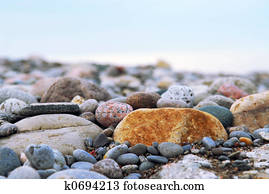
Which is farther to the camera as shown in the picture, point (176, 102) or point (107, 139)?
point (176, 102)

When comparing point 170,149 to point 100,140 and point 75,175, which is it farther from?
point 75,175

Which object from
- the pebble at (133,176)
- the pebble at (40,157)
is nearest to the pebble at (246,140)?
the pebble at (133,176)

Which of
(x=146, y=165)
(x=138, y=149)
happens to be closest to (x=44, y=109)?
(x=138, y=149)

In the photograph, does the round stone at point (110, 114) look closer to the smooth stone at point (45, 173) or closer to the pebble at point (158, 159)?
the pebble at point (158, 159)

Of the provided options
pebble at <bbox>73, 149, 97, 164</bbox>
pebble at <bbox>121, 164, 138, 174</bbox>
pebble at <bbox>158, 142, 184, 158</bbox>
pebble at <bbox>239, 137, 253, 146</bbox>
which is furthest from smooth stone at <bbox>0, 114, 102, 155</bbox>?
pebble at <bbox>239, 137, 253, 146</bbox>

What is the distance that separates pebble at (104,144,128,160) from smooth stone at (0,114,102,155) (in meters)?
0.57

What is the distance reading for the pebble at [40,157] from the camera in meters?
3.27

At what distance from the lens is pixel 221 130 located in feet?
14.4

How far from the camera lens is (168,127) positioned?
13.9 ft

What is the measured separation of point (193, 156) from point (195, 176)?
530 millimetres

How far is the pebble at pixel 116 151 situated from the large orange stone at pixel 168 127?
318 mm

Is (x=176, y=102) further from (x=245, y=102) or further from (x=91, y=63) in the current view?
(x=91, y=63)

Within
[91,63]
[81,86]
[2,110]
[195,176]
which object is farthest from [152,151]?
[91,63]

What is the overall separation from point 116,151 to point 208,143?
1235 mm
